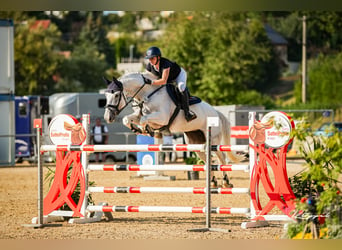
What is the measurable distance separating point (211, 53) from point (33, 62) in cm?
1409

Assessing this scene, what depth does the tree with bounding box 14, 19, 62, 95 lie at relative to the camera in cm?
4638

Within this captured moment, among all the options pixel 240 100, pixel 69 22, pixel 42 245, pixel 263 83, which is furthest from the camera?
pixel 69 22

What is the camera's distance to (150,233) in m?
7.03

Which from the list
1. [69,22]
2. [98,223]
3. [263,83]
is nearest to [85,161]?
[98,223]

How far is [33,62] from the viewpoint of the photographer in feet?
155

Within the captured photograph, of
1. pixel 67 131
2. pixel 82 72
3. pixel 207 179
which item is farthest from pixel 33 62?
pixel 207 179

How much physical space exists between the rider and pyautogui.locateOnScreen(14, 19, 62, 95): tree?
1466 inches

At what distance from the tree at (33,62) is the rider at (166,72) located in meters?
37.2

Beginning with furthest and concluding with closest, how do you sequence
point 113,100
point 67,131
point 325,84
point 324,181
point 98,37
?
point 98,37, point 325,84, point 113,100, point 67,131, point 324,181

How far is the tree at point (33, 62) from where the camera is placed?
46.4 meters

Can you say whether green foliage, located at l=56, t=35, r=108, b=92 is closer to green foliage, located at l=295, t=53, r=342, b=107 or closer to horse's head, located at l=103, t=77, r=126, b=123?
green foliage, located at l=295, t=53, r=342, b=107

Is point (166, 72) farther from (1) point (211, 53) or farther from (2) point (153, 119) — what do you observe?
(1) point (211, 53)

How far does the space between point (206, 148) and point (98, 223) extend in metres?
1.65

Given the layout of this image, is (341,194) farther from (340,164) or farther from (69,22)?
(69,22)
